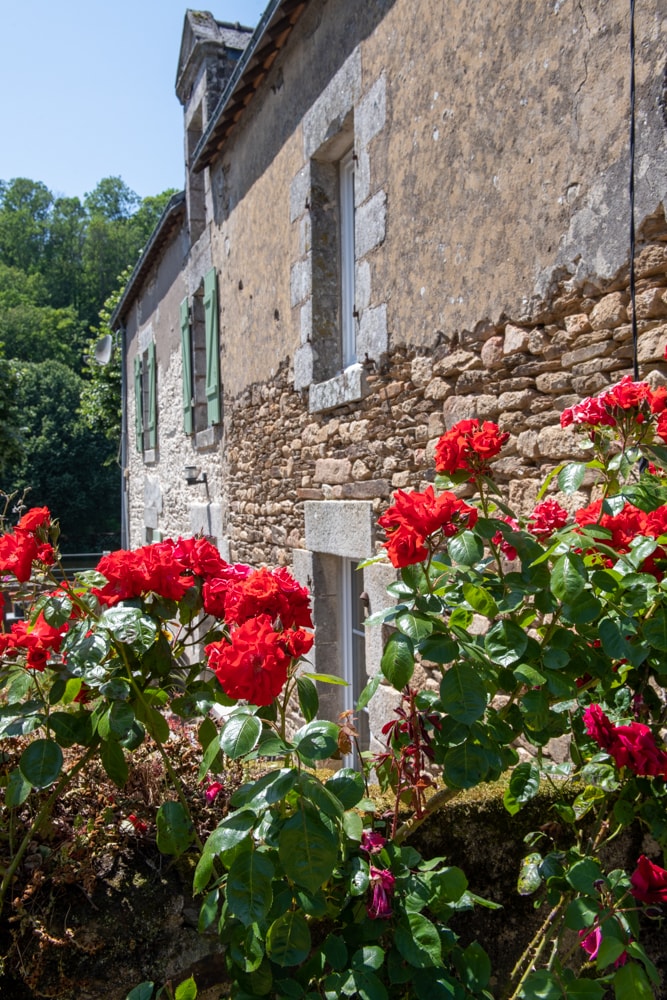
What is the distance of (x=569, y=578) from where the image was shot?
1589 mm

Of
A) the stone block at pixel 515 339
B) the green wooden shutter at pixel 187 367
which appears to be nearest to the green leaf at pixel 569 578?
the stone block at pixel 515 339

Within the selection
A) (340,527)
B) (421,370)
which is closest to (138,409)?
(340,527)

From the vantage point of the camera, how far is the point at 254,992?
1516 millimetres

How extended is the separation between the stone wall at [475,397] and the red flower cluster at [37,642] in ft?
5.81

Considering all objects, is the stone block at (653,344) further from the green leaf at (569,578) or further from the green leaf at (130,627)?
the green leaf at (130,627)

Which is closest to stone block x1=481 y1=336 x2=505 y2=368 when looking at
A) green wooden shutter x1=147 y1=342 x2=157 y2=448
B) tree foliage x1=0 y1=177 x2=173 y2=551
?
green wooden shutter x1=147 y1=342 x2=157 y2=448

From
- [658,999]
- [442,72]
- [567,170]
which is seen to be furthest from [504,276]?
[658,999]

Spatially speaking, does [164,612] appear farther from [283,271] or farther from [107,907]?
[283,271]

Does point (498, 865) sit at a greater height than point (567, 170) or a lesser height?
lesser

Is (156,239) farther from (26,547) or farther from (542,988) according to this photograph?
(542,988)

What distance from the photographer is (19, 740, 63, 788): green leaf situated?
156 cm

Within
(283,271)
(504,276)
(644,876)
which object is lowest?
(644,876)

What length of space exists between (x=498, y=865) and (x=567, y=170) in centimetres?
219

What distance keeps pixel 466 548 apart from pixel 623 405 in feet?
1.75
